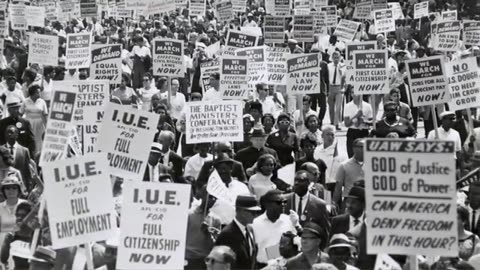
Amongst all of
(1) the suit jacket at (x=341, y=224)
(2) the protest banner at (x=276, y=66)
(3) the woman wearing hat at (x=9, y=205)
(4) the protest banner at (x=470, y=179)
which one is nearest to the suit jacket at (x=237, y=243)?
(1) the suit jacket at (x=341, y=224)

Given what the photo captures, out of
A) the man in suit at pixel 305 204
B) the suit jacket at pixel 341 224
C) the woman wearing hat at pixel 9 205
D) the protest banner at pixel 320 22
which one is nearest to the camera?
the suit jacket at pixel 341 224

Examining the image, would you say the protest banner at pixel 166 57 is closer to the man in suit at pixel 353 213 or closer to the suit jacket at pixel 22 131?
the suit jacket at pixel 22 131

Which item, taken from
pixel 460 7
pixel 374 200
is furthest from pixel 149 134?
pixel 460 7

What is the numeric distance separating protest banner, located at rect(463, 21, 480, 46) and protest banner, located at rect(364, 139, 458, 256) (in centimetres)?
1729

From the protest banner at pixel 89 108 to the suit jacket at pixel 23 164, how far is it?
2.34ft

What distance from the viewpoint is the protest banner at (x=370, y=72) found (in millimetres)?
19641

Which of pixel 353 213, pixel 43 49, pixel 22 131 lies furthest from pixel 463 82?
pixel 43 49

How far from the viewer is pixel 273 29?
1076 inches

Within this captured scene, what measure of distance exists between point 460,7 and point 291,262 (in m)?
36.9

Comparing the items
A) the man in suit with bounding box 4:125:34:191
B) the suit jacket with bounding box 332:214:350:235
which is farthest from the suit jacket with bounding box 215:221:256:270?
the man in suit with bounding box 4:125:34:191

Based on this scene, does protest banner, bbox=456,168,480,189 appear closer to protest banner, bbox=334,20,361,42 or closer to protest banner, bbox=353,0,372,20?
protest banner, bbox=334,20,361,42

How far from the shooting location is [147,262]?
9.83 m

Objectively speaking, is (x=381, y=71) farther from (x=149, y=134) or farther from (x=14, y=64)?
(x=14, y=64)

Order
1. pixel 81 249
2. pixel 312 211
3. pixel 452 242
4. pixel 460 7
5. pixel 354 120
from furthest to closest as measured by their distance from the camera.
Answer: pixel 460 7 < pixel 354 120 < pixel 312 211 < pixel 81 249 < pixel 452 242
